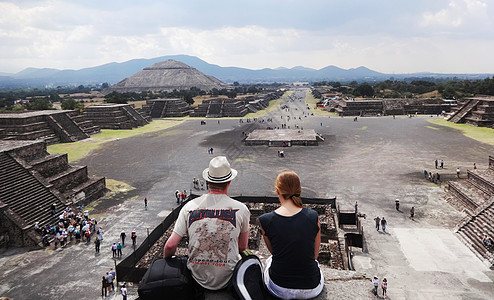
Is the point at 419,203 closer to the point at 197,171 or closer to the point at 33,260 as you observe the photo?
the point at 197,171

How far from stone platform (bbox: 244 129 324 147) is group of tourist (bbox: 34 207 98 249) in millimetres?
23615

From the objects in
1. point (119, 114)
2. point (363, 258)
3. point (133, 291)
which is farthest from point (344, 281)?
point (119, 114)

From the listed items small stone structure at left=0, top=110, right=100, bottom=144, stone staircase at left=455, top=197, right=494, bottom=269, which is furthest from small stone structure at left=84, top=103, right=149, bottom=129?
stone staircase at left=455, top=197, right=494, bottom=269

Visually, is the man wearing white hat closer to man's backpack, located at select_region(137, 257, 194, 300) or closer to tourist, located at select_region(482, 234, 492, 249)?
man's backpack, located at select_region(137, 257, 194, 300)

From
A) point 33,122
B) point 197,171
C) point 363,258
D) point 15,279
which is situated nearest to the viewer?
point 15,279

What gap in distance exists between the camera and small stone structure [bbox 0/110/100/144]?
35.4m

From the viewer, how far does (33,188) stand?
17906 millimetres

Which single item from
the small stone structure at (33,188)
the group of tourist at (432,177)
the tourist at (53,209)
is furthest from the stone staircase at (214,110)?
the tourist at (53,209)

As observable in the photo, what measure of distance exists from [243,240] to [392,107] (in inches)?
2767

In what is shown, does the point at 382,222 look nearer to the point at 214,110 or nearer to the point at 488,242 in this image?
the point at 488,242

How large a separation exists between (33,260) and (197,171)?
14.3 metres

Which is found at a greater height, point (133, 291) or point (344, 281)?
point (344, 281)

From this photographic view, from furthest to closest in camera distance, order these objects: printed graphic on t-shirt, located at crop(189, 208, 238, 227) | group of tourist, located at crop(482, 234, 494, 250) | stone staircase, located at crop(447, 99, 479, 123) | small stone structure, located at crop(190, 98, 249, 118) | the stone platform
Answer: small stone structure, located at crop(190, 98, 249, 118) < stone staircase, located at crop(447, 99, 479, 123) < the stone platform < group of tourist, located at crop(482, 234, 494, 250) < printed graphic on t-shirt, located at crop(189, 208, 238, 227)

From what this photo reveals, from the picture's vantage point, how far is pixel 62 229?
51.4ft
